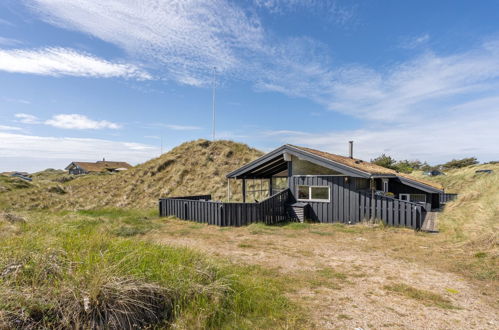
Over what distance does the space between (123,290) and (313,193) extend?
1158 centimetres

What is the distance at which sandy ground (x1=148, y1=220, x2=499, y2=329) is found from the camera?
156 inches

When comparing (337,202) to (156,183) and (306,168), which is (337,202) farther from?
(156,183)

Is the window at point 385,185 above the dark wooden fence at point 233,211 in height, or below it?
above

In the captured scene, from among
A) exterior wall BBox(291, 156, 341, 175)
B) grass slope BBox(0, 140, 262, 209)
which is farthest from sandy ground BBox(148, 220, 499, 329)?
grass slope BBox(0, 140, 262, 209)

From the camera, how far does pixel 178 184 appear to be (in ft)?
83.4

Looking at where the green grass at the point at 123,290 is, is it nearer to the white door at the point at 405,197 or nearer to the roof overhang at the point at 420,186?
the roof overhang at the point at 420,186

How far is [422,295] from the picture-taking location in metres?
4.79

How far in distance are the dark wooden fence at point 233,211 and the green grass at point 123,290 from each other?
7267 millimetres

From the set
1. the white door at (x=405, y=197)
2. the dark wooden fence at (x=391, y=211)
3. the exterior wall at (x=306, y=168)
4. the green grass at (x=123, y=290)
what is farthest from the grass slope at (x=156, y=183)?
the green grass at (x=123, y=290)

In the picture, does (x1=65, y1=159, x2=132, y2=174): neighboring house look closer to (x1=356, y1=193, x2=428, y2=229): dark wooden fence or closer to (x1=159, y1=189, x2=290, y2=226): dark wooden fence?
(x1=159, y1=189, x2=290, y2=226): dark wooden fence

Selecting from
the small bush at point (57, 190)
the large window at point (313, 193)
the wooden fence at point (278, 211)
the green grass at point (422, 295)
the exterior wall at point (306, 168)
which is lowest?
the small bush at point (57, 190)

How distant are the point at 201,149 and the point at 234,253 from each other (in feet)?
74.7

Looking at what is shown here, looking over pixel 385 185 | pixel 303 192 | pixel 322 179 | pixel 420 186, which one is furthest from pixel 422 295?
pixel 420 186

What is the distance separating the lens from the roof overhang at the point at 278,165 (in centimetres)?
1212
